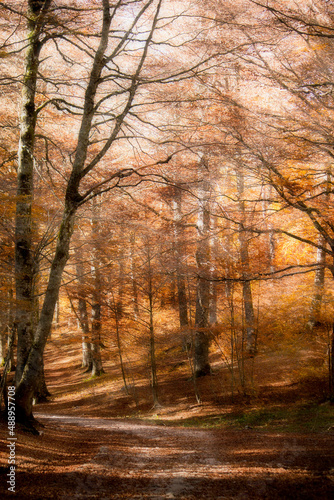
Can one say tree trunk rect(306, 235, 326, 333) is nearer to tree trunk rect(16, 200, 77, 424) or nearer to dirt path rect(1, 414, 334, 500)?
dirt path rect(1, 414, 334, 500)

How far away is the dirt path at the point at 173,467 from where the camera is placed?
365cm

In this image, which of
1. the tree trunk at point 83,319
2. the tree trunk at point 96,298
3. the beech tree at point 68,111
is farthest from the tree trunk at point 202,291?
the beech tree at point 68,111

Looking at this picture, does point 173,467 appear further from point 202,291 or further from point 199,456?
point 202,291

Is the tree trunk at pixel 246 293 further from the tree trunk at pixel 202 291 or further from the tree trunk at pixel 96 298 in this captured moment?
the tree trunk at pixel 96 298

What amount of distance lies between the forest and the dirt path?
188mm

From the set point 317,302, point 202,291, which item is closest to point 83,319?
point 202,291

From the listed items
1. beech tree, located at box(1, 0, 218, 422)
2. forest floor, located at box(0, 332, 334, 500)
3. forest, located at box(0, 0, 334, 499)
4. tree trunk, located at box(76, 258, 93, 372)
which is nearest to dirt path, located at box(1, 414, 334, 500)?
forest floor, located at box(0, 332, 334, 500)

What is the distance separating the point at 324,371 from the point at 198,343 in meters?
4.41

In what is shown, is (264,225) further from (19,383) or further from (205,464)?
(19,383)

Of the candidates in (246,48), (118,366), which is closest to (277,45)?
(246,48)

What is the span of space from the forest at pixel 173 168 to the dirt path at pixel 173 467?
19 centimetres

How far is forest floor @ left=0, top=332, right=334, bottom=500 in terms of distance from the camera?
3707mm

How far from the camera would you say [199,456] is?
541cm

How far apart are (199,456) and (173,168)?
6722mm
